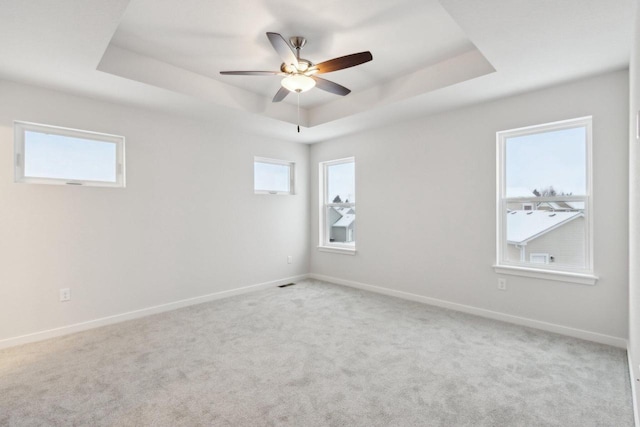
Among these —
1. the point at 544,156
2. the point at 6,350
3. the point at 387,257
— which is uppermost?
the point at 544,156

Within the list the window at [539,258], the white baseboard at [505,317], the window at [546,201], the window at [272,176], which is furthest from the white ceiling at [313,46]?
the white baseboard at [505,317]

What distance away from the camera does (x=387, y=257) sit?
14.4ft

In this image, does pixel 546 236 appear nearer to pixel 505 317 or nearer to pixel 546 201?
pixel 546 201

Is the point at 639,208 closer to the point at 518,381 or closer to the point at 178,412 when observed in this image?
the point at 518,381

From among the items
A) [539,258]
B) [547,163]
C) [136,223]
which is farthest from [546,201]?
[136,223]

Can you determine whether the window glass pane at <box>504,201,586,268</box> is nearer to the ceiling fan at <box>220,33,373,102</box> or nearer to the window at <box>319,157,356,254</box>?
the window at <box>319,157,356,254</box>

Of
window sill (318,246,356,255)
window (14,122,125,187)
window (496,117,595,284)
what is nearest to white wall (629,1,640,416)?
window (496,117,595,284)

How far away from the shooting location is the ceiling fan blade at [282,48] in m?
2.07

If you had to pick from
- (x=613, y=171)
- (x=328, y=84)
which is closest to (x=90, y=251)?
(x=328, y=84)

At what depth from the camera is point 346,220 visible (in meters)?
5.11

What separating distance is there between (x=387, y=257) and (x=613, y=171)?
253 centimetres

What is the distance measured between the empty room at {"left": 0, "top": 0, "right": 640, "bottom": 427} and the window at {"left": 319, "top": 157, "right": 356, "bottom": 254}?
13.8 inches

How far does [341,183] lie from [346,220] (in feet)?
2.04

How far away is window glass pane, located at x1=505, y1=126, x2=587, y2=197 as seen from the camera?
2957 mm
